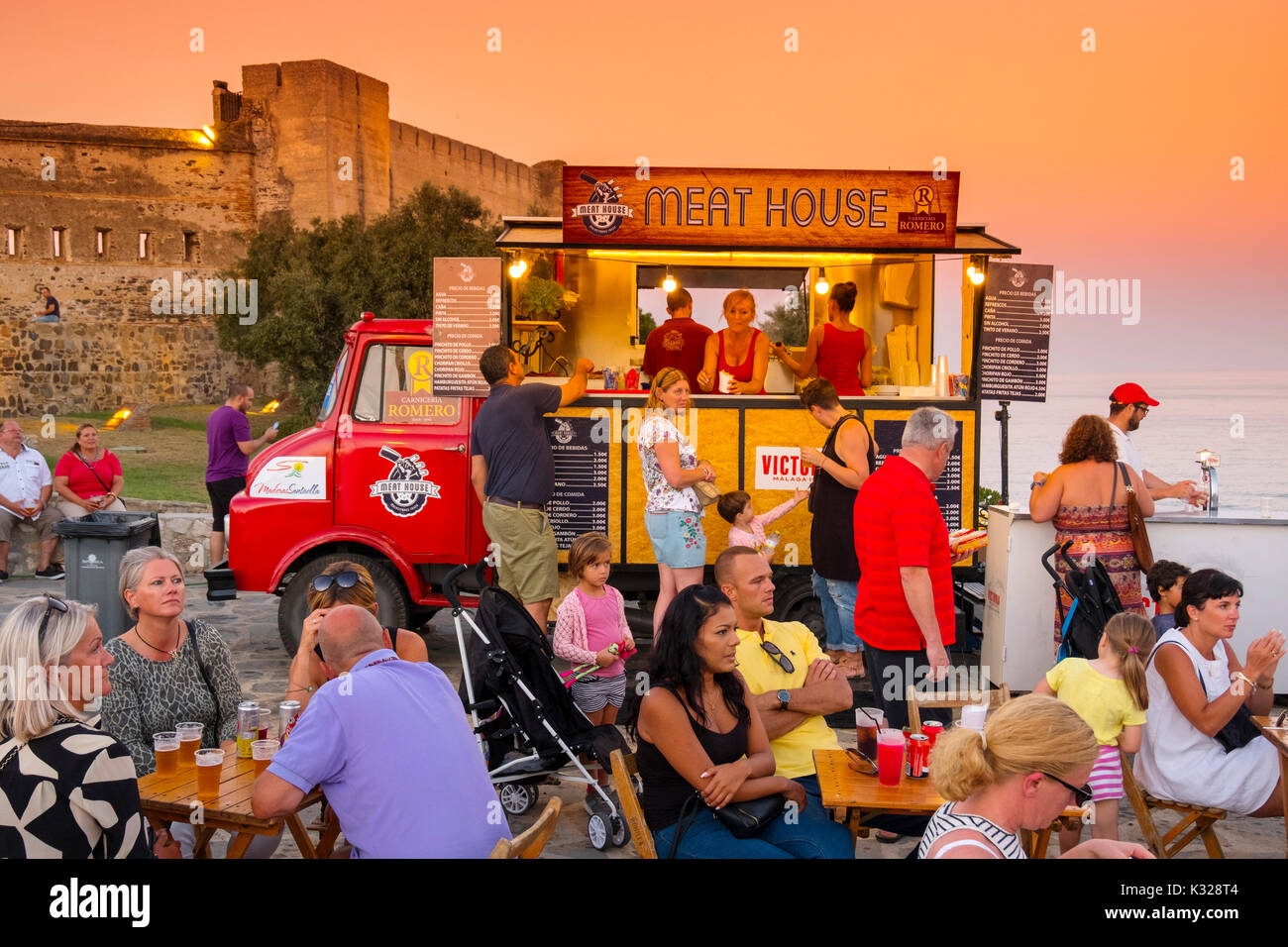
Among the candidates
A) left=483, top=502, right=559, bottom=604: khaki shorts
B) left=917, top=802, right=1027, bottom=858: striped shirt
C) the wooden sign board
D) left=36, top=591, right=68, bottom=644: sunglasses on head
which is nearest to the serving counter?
the wooden sign board

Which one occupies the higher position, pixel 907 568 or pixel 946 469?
pixel 946 469

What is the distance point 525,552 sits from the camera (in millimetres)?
6938

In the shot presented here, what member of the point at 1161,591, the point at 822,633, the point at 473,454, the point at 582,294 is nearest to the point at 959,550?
the point at 822,633

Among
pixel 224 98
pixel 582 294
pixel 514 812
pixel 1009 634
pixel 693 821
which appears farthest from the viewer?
pixel 224 98

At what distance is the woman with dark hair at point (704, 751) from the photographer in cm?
363

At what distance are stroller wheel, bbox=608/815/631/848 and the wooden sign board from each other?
4053 millimetres

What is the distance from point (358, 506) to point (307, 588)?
26.4 inches

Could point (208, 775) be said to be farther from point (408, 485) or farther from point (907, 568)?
point (408, 485)

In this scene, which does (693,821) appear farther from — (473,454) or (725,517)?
(473,454)

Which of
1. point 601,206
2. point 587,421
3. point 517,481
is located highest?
point 601,206

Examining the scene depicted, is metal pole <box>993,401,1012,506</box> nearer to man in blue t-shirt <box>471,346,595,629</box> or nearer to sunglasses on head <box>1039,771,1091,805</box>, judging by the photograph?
man in blue t-shirt <box>471,346,595,629</box>

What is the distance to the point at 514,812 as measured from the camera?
17.1 ft

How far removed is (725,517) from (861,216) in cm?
222

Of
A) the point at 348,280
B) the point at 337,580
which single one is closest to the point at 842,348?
the point at 337,580
